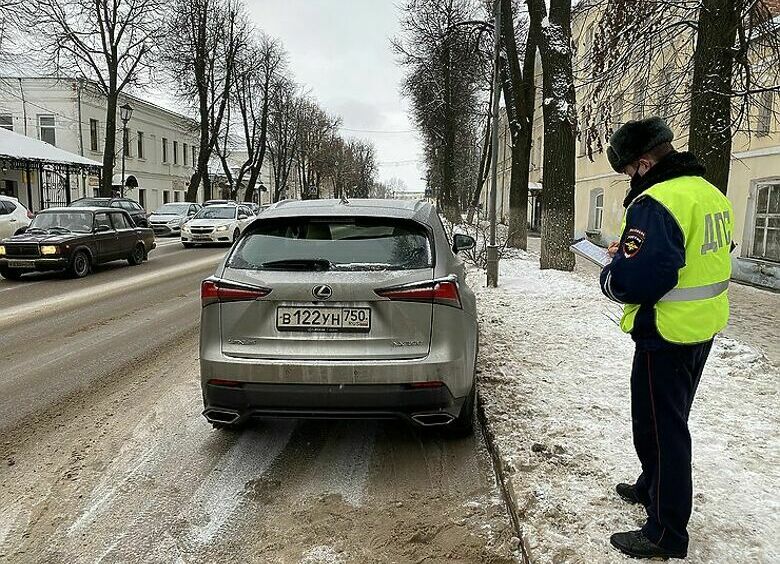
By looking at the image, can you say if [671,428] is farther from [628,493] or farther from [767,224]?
[767,224]

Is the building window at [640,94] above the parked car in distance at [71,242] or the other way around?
above

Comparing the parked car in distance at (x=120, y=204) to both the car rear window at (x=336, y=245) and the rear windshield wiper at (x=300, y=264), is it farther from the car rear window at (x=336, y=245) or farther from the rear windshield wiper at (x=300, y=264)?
the rear windshield wiper at (x=300, y=264)

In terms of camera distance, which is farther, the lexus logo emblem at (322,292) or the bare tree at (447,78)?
the bare tree at (447,78)

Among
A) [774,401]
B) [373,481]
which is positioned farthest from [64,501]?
[774,401]

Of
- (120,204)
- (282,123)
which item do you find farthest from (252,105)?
(120,204)

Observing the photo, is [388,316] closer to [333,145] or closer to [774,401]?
[774,401]

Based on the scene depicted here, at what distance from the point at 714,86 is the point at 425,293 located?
18.2ft

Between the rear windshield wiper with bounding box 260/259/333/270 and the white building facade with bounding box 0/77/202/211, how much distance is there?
30113mm

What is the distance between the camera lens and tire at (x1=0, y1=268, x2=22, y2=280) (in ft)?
44.1

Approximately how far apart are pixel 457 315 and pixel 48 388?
4095 millimetres

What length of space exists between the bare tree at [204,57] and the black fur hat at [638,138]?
35500mm

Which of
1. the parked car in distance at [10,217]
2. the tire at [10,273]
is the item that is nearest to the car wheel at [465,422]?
the tire at [10,273]

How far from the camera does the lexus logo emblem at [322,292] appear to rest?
3646mm

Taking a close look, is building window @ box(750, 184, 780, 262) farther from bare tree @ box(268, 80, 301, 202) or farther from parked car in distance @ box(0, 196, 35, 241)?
bare tree @ box(268, 80, 301, 202)
